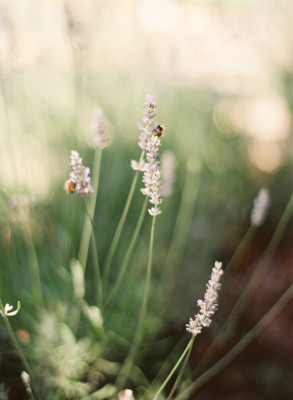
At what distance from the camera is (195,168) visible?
1.72 metres

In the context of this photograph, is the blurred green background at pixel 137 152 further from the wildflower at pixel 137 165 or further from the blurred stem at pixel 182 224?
the wildflower at pixel 137 165

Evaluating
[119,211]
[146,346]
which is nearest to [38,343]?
[146,346]

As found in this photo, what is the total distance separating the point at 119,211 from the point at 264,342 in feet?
2.95

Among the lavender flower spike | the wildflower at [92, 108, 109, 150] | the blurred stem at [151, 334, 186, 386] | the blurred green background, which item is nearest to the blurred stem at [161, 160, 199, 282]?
the blurred green background

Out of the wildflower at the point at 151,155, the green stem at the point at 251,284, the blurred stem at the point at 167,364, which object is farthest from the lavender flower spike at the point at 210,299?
the green stem at the point at 251,284

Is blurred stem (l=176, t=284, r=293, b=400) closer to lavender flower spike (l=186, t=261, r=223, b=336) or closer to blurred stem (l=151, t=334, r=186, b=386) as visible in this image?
blurred stem (l=151, t=334, r=186, b=386)

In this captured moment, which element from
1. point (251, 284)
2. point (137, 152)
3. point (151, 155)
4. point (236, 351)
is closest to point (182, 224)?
point (251, 284)

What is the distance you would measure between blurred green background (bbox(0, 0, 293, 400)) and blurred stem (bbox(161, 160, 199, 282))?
0.08ft

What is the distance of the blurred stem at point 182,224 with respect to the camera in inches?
73.2

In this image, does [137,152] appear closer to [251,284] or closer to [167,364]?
[251,284]

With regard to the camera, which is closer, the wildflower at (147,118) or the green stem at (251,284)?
the wildflower at (147,118)

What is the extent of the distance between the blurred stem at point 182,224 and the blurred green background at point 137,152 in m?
0.03

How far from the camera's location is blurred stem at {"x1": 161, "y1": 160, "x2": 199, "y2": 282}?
186 centimetres

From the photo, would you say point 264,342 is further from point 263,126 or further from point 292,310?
point 263,126
